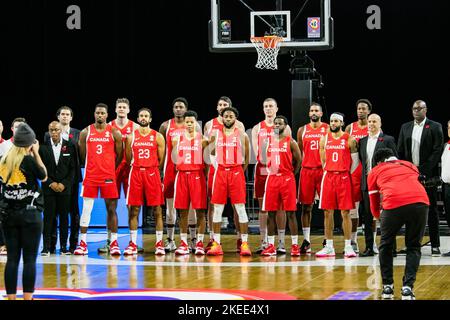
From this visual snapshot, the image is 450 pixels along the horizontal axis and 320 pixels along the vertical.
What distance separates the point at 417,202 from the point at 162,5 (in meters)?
13.4

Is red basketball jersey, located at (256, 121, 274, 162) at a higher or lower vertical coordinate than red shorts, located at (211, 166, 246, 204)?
higher

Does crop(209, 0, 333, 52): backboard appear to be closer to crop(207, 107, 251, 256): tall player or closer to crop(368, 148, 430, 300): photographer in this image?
crop(207, 107, 251, 256): tall player

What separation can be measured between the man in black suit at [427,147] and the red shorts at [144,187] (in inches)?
140

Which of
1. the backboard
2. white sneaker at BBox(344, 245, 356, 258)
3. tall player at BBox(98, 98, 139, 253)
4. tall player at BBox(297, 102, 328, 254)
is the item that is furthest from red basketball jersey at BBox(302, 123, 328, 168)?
tall player at BBox(98, 98, 139, 253)

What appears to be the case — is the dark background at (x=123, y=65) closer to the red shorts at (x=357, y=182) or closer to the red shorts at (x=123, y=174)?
the red shorts at (x=123, y=174)

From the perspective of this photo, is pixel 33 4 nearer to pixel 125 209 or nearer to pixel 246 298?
pixel 125 209

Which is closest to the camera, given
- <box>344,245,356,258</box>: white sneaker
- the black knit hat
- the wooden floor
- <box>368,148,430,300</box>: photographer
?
the black knit hat

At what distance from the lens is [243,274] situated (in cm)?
1004

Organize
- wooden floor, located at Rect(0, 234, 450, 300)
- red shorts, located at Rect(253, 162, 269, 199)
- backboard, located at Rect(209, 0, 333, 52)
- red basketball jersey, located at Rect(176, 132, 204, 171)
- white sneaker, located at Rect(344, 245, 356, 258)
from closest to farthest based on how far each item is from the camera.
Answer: wooden floor, located at Rect(0, 234, 450, 300), white sneaker, located at Rect(344, 245, 356, 258), red basketball jersey, located at Rect(176, 132, 204, 171), red shorts, located at Rect(253, 162, 269, 199), backboard, located at Rect(209, 0, 333, 52)

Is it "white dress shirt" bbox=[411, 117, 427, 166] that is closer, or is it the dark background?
"white dress shirt" bbox=[411, 117, 427, 166]

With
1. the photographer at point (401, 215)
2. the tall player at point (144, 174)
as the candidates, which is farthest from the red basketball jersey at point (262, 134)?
the photographer at point (401, 215)

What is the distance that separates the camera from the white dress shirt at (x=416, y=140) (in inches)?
470

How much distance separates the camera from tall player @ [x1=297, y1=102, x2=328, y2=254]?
480 inches

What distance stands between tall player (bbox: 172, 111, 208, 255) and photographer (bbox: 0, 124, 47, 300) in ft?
13.6
